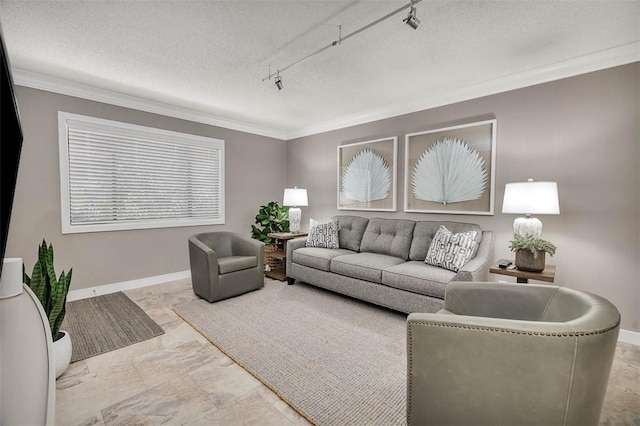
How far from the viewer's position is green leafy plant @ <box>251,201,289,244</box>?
186 inches

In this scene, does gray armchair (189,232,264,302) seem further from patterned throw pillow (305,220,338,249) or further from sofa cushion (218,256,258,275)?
patterned throw pillow (305,220,338,249)

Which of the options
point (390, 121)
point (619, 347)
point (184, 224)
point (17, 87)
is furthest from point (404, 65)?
point (17, 87)

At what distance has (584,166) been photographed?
2617 millimetres

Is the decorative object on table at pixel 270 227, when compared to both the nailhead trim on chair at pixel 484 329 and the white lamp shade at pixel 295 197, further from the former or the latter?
the nailhead trim on chair at pixel 484 329

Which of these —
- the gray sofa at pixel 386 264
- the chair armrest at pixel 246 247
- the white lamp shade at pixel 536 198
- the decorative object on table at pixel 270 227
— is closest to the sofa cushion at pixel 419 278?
the gray sofa at pixel 386 264

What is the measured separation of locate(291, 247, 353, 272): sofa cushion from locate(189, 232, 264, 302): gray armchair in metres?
0.49

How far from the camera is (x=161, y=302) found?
3318 millimetres

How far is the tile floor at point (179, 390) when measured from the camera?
162 cm

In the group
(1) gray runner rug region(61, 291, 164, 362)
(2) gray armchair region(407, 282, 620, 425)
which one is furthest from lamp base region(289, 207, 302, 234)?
(2) gray armchair region(407, 282, 620, 425)

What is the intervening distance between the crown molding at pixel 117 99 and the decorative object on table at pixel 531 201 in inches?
155

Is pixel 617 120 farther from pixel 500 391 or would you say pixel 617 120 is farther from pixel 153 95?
pixel 153 95

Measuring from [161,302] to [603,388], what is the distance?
12.0 ft

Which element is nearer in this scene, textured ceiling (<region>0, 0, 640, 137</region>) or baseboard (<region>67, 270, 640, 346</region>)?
textured ceiling (<region>0, 0, 640, 137</region>)

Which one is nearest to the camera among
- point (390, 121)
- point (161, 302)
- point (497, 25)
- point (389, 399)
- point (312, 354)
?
point (389, 399)
